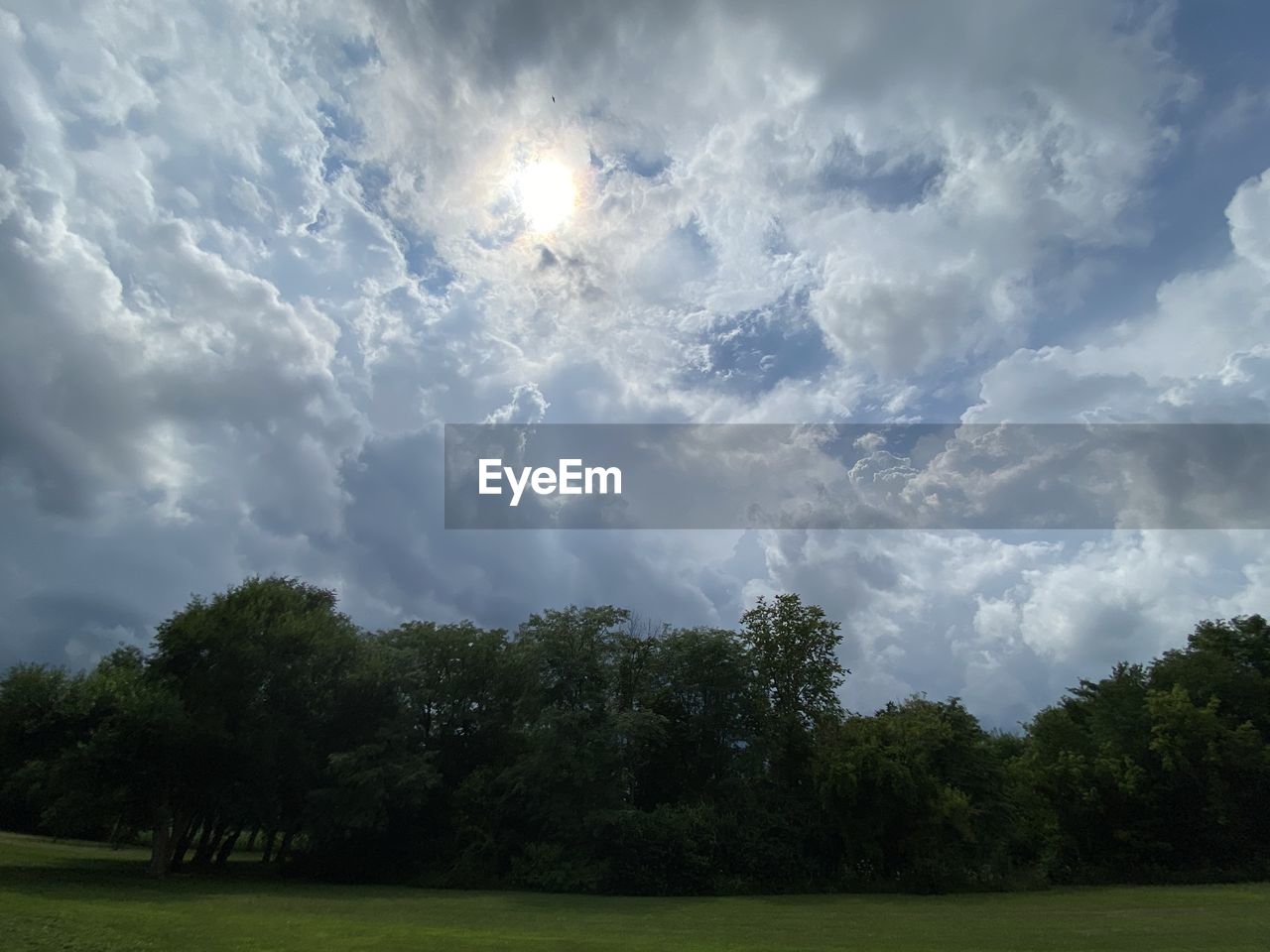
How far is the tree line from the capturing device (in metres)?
33.2

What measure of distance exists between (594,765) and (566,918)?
1030 centimetres

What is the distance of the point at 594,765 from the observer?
113ft

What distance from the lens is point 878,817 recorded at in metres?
34.2

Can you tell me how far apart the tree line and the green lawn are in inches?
117

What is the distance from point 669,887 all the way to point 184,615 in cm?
2469

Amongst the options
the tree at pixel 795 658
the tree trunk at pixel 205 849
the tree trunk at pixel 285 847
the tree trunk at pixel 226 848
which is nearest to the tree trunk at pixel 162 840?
the tree trunk at pixel 205 849

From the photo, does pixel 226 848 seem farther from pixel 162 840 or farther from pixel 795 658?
pixel 795 658

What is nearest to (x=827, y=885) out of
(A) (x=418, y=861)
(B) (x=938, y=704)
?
(B) (x=938, y=704)

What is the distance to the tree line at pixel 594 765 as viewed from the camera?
1309 inches

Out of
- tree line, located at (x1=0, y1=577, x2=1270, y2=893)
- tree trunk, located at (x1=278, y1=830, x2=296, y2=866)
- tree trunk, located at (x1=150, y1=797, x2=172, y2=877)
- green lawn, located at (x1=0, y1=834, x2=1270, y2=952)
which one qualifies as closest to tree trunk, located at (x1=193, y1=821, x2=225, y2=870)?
tree line, located at (x1=0, y1=577, x2=1270, y2=893)

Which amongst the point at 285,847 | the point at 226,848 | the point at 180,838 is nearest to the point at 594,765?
the point at 285,847

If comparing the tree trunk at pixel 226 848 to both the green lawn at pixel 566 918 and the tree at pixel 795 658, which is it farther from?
the tree at pixel 795 658

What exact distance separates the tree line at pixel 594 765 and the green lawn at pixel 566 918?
2969 millimetres

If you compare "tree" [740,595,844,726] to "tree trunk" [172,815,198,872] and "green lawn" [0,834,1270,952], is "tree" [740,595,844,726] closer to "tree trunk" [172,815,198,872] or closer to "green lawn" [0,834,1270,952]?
"green lawn" [0,834,1270,952]
